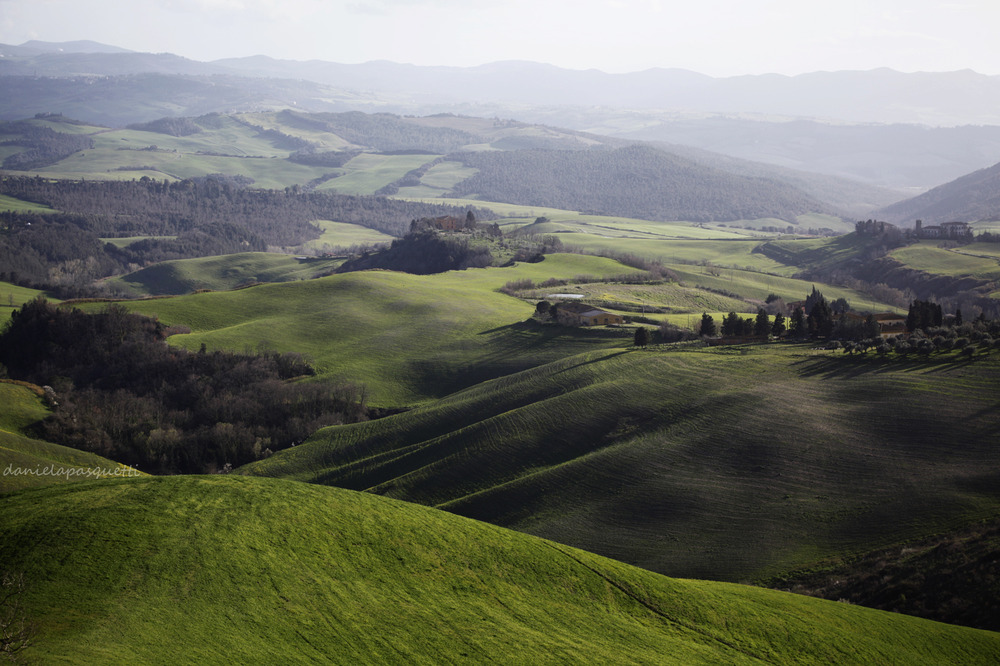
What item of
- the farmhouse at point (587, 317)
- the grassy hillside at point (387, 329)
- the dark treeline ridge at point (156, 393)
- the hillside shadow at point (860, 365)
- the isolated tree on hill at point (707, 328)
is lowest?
the dark treeline ridge at point (156, 393)

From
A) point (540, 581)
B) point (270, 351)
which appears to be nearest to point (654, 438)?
point (540, 581)

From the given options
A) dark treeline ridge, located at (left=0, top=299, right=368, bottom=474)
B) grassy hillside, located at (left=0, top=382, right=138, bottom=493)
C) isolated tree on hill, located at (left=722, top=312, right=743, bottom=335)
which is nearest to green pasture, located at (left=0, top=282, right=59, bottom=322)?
dark treeline ridge, located at (left=0, top=299, right=368, bottom=474)

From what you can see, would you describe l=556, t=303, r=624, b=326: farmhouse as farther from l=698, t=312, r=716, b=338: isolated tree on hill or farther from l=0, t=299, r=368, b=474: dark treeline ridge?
l=0, t=299, r=368, b=474: dark treeline ridge

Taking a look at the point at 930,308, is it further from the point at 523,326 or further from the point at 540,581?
the point at 540,581

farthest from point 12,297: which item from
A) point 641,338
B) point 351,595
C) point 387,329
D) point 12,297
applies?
point 351,595

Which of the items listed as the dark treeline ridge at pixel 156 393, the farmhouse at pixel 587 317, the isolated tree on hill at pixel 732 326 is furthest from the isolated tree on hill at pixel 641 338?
the dark treeline ridge at pixel 156 393

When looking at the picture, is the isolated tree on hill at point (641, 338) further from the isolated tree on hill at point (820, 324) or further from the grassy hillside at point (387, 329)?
the isolated tree on hill at point (820, 324)
